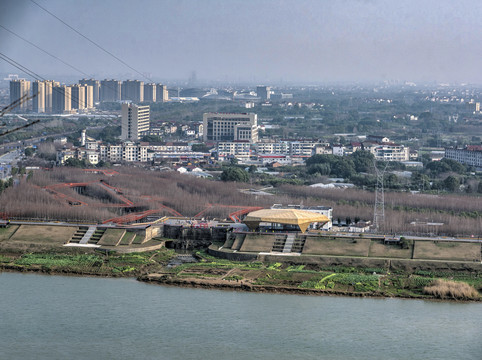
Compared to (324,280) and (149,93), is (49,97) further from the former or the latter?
(324,280)

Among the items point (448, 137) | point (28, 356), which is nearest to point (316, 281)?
point (28, 356)

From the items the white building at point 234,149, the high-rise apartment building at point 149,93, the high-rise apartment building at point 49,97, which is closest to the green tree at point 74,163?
the white building at point 234,149

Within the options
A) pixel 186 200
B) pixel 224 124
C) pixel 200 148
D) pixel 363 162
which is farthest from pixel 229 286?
pixel 224 124

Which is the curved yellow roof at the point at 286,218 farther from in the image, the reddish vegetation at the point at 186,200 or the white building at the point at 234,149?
the white building at the point at 234,149

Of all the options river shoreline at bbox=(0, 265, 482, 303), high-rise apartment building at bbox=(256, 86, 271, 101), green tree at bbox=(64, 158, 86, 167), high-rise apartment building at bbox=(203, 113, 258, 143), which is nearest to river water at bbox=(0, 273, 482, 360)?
river shoreline at bbox=(0, 265, 482, 303)

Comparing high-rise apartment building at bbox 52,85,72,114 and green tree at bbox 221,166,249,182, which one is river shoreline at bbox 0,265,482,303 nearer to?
green tree at bbox 221,166,249,182

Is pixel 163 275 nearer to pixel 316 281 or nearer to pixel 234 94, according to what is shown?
pixel 316 281
